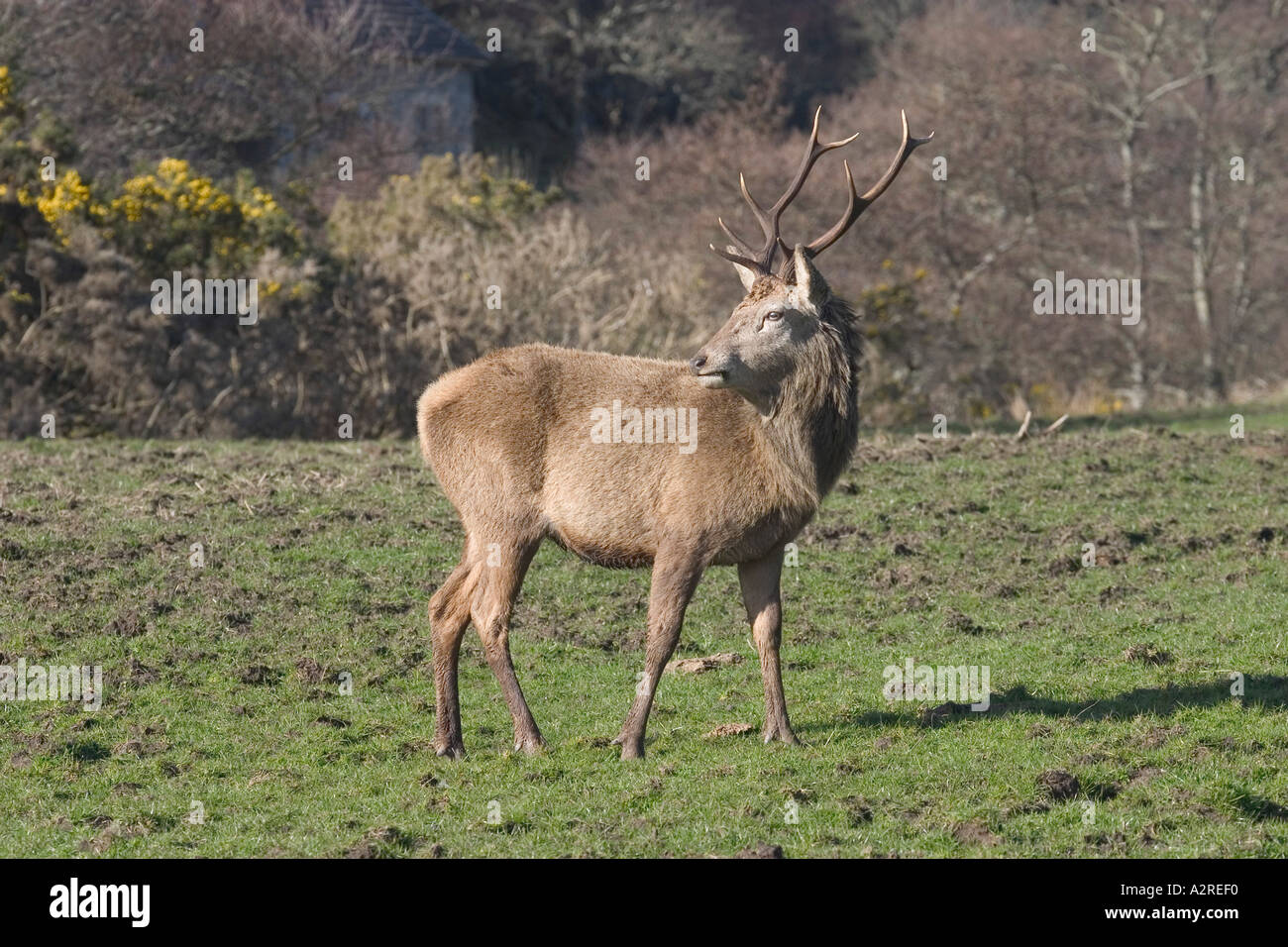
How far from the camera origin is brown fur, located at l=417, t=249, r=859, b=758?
9195mm

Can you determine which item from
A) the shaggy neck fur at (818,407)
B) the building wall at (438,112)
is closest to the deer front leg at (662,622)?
the shaggy neck fur at (818,407)

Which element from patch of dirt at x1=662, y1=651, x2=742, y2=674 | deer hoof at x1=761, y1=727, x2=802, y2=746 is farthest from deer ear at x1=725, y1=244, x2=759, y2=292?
patch of dirt at x1=662, y1=651, x2=742, y2=674

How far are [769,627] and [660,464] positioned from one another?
44.8 inches

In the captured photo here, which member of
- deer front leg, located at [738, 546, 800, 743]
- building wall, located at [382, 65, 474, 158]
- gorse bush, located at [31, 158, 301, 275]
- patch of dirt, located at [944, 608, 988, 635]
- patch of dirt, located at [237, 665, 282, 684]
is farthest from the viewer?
building wall, located at [382, 65, 474, 158]

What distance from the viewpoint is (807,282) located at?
30.6 feet

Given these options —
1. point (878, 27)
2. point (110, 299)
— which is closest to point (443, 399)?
point (110, 299)

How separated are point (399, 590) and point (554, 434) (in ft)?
11.2

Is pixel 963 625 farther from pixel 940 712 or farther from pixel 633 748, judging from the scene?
pixel 633 748

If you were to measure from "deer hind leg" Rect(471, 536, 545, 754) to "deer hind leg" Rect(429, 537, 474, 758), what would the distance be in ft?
0.57

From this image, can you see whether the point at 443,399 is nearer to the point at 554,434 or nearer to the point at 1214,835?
the point at 554,434

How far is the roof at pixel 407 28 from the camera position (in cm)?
4306

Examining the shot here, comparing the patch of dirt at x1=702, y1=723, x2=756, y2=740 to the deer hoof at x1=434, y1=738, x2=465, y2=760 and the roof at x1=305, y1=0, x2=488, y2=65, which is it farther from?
the roof at x1=305, y1=0, x2=488, y2=65

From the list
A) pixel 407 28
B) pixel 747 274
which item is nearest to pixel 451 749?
pixel 747 274

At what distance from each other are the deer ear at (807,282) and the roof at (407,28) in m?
35.3
